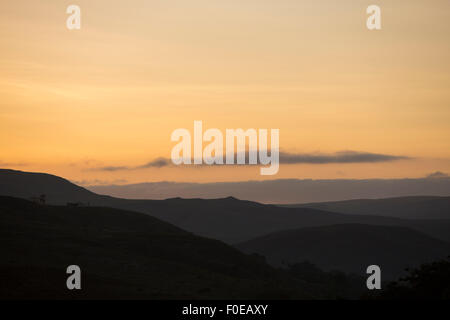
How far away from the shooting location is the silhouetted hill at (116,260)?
1678 inches

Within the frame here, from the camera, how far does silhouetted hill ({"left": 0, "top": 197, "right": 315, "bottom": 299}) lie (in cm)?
4262

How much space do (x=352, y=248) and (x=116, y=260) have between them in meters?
75.3

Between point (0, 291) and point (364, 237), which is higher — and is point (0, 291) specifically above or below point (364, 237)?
below

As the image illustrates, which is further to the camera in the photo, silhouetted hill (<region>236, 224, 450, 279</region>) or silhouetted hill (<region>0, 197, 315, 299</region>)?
silhouetted hill (<region>236, 224, 450, 279</region>)

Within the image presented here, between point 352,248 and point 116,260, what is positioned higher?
point 352,248

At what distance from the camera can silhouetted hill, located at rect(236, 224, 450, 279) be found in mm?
115062

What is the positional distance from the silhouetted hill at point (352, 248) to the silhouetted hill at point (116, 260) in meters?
44.3

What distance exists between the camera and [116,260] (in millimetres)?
56250

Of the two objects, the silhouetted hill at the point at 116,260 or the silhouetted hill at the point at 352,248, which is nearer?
the silhouetted hill at the point at 116,260

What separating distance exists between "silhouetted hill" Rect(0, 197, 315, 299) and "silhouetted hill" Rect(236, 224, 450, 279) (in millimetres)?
44335
